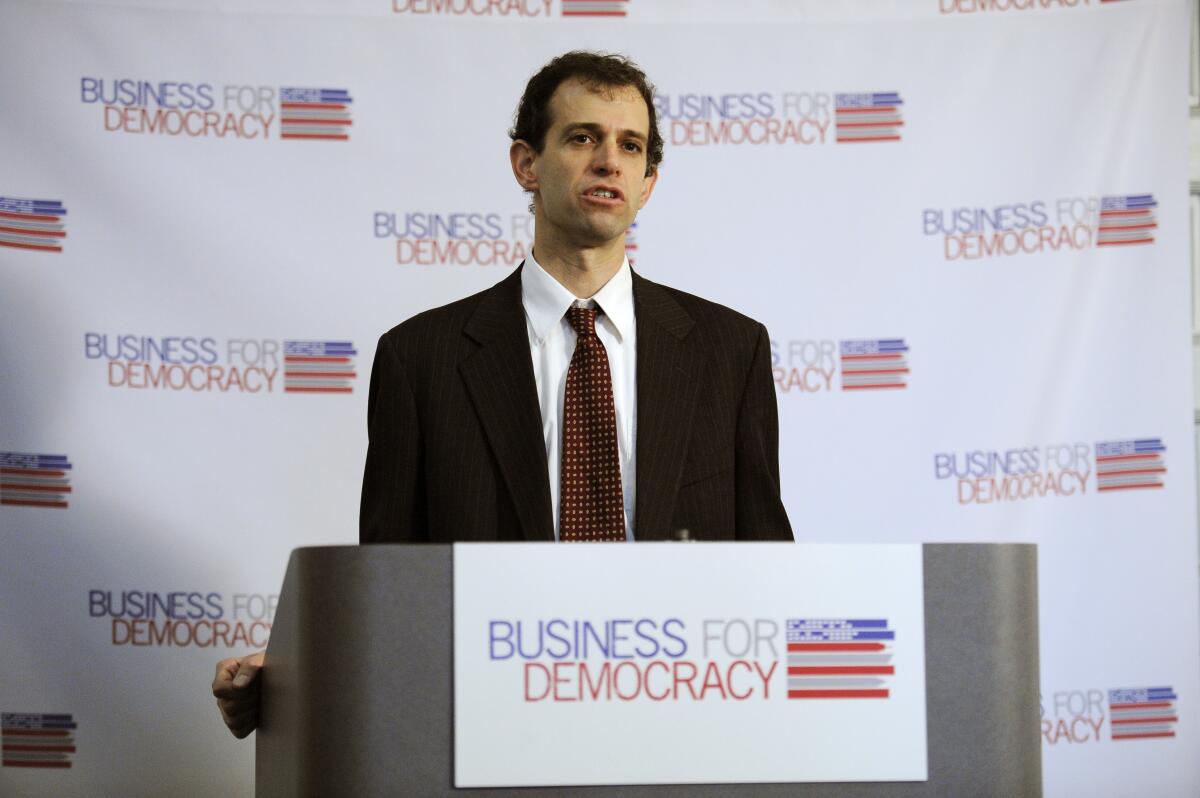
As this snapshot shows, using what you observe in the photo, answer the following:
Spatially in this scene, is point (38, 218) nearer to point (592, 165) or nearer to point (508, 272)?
point (508, 272)

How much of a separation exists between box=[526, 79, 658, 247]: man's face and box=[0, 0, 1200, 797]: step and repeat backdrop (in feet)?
3.93

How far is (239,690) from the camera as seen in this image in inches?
73.0

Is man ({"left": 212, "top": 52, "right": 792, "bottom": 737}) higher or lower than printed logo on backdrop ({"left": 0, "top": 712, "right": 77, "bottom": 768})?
higher

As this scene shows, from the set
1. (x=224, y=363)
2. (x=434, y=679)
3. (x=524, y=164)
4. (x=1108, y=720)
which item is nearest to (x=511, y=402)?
(x=524, y=164)

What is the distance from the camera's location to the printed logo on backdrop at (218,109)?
347 cm

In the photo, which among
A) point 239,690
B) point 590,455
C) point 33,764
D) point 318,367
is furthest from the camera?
point 318,367

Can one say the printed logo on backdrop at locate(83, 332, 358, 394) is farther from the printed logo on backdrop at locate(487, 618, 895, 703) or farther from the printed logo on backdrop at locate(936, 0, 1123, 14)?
the printed logo on backdrop at locate(487, 618, 895, 703)

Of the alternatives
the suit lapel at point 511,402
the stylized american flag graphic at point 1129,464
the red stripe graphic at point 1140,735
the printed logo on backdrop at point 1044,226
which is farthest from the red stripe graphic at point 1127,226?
the suit lapel at point 511,402

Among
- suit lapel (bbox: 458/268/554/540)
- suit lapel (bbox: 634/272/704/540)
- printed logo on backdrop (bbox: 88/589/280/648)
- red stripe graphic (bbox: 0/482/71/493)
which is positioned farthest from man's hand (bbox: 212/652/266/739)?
red stripe graphic (bbox: 0/482/71/493)

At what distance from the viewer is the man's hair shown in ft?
7.77

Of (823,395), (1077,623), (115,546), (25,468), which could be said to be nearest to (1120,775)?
(1077,623)

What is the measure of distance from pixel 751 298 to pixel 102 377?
1.65 m

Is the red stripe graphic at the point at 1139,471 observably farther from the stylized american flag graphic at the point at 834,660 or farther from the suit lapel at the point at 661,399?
the stylized american flag graphic at the point at 834,660

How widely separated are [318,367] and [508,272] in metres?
0.54
